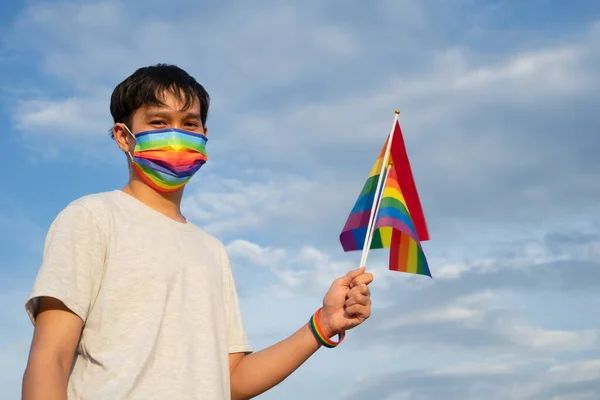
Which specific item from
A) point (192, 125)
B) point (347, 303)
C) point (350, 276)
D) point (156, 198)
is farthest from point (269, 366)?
point (192, 125)

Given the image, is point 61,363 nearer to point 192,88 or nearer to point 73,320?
point 73,320

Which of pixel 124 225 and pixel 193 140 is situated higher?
pixel 193 140

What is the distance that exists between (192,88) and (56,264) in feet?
5.48

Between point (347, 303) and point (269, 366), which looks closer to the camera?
point (347, 303)

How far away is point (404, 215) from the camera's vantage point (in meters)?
6.35

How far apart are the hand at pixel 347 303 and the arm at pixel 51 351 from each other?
179cm

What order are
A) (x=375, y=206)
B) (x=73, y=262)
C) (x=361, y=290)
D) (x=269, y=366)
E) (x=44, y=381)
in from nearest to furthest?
(x=44, y=381) → (x=73, y=262) → (x=361, y=290) → (x=269, y=366) → (x=375, y=206)

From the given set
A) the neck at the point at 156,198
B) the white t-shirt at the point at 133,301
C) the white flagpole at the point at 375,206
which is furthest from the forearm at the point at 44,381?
the white flagpole at the point at 375,206

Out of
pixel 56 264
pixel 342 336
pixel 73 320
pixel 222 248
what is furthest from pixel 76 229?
pixel 342 336

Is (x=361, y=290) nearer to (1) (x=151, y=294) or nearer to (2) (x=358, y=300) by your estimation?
(2) (x=358, y=300)

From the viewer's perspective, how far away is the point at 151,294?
4840 millimetres

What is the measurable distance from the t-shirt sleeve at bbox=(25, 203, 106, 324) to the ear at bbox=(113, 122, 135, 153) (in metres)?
0.78

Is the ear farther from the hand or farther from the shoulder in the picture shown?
the hand

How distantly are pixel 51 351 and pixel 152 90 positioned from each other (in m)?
1.95
